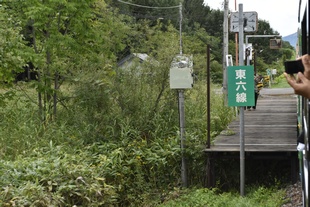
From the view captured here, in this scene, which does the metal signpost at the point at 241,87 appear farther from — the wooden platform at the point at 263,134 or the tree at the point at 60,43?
the tree at the point at 60,43

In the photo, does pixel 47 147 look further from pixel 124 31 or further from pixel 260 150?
pixel 124 31

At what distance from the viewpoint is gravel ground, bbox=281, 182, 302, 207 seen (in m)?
8.08

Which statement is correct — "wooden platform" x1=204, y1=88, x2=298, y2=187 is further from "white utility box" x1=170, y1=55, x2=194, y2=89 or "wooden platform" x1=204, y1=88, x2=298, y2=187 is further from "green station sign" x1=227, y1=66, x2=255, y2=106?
"white utility box" x1=170, y1=55, x2=194, y2=89

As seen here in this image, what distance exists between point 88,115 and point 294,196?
519cm

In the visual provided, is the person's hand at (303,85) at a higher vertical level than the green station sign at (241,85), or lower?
higher

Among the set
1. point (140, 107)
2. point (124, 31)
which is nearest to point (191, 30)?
point (124, 31)

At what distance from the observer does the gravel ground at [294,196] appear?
8081 mm

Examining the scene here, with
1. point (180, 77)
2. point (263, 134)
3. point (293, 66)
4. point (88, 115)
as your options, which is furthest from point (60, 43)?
point (293, 66)

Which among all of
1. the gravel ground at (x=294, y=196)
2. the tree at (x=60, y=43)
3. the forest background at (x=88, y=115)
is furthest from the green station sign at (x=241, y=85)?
the tree at (x=60, y=43)

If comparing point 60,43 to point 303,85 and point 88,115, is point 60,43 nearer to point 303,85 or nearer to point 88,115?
point 88,115

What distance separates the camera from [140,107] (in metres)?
12.0

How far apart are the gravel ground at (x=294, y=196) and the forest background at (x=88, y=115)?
181 centimetres

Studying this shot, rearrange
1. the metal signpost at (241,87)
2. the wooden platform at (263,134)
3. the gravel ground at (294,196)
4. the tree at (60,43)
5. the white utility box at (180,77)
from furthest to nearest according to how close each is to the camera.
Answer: the tree at (60,43) → the white utility box at (180,77) → the wooden platform at (263,134) → the metal signpost at (241,87) → the gravel ground at (294,196)

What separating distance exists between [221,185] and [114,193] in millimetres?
2390
